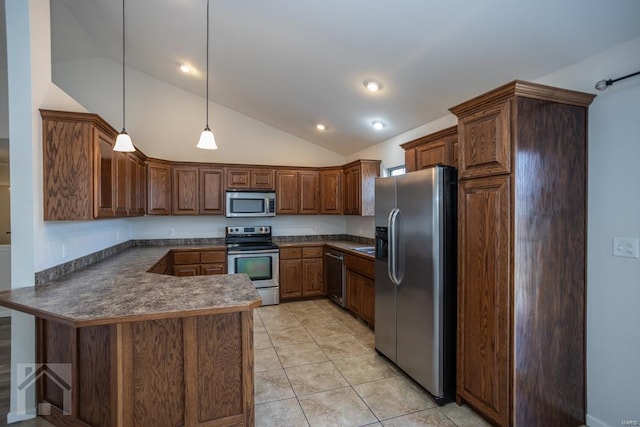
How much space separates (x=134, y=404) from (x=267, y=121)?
4.33 metres

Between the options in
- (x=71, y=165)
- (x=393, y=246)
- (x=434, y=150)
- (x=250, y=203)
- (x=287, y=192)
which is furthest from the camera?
(x=287, y=192)

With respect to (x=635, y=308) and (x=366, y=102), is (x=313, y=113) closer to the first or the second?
(x=366, y=102)

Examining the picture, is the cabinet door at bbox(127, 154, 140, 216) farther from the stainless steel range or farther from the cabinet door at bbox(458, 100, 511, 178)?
the cabinet door at bbox(458, 100, 511, 178)

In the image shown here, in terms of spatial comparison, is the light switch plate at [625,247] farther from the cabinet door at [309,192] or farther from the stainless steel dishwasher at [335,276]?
the cabinet door at [309,192]

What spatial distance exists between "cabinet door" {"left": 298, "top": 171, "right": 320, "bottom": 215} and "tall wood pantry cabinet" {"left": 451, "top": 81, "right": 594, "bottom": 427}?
3275 mm

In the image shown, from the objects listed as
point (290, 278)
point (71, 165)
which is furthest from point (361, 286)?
point (71, 165)

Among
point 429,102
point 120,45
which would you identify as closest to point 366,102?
point 429,102

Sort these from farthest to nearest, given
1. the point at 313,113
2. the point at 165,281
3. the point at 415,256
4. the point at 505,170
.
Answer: the point at 313,113 < the point at 415,256 < the point at 165,281 < the point at 505,170

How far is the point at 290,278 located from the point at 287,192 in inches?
54.4

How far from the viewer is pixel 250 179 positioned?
496 centimetres

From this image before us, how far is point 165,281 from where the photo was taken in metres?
2.31

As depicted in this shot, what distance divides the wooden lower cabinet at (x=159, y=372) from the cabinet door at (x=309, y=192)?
11.0ft

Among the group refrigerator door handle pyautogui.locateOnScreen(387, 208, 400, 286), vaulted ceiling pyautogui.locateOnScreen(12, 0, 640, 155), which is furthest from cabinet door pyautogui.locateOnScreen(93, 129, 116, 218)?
refrigerator door handle pyautogui.locateOnScreen(387, 208, 400, 286)

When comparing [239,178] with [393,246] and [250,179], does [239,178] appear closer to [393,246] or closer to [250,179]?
→ [250,179]
